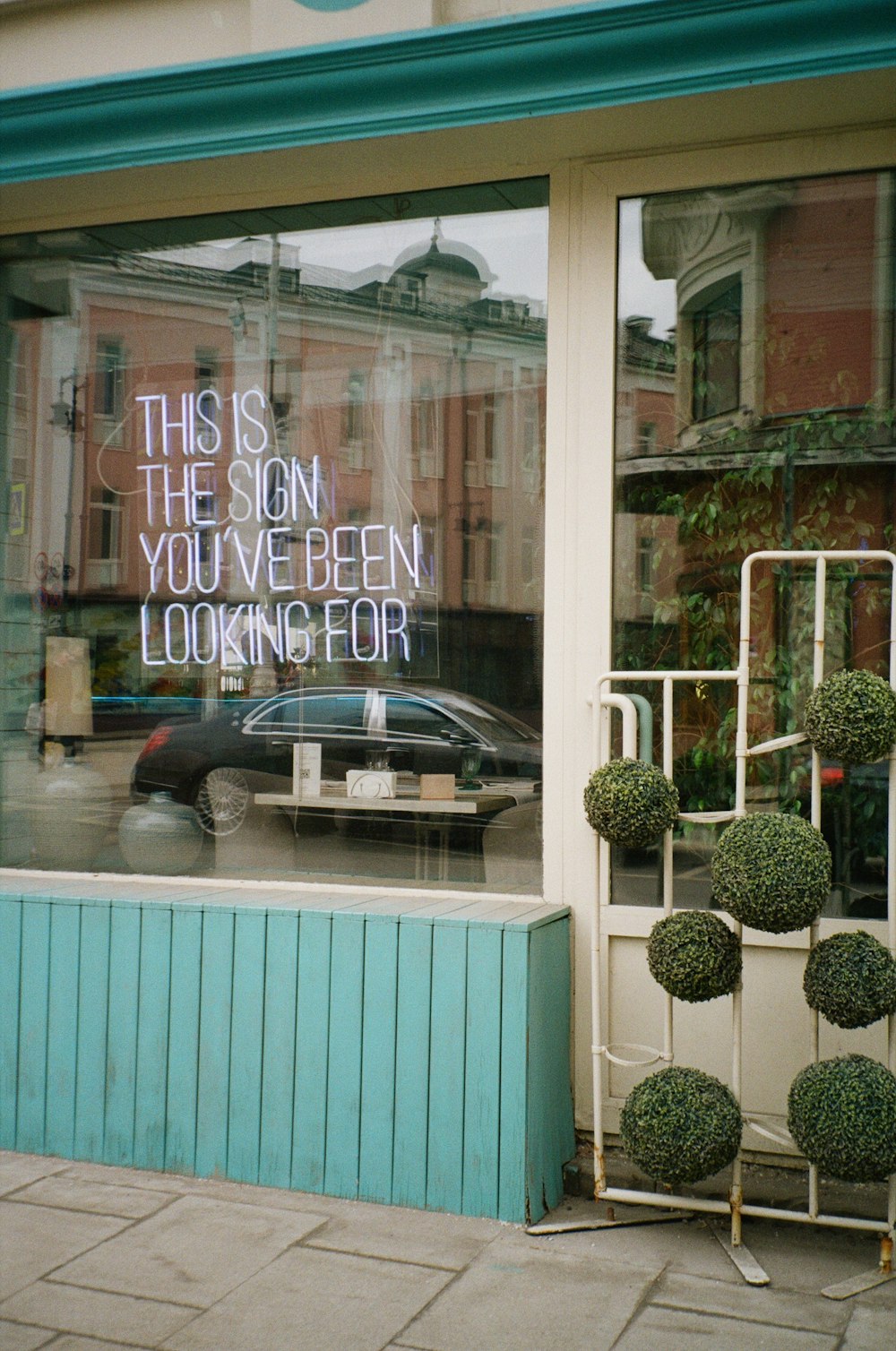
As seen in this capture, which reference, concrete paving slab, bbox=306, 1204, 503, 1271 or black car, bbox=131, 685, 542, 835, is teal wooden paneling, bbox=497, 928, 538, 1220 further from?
black car, bbox=131, 685, 542, 835

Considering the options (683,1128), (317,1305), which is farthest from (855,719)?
(317,1305)

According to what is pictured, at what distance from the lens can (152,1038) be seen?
4305 mm

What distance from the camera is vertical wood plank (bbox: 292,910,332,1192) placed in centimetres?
406

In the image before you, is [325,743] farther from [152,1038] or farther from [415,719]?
[152,1038]

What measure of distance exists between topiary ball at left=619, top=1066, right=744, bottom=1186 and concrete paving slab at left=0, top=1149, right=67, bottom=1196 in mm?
2055

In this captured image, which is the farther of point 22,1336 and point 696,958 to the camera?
point 696,958

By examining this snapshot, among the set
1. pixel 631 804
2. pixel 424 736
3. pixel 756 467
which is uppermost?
pixel 756 467

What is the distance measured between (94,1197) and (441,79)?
3794 millimetres

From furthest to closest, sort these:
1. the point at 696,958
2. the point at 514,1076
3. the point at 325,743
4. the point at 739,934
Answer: the point at 325,743 < the point at 514,1076 < the point at 739,934 < the point at 696,958

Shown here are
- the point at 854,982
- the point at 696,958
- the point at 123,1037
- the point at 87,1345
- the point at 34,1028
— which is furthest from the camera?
the point at 34,1028

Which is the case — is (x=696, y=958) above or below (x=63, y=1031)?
above

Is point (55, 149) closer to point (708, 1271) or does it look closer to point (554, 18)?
point (554, 18)

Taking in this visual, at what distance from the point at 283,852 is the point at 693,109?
2948mm

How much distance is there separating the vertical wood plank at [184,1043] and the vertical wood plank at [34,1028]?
1.70 feet
